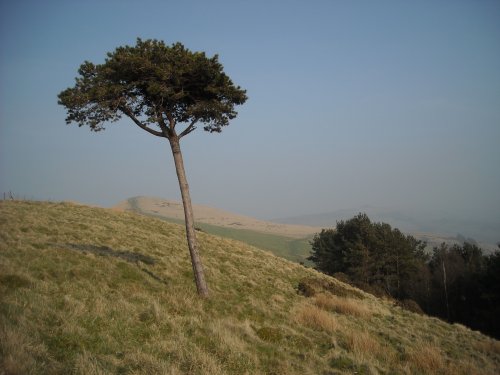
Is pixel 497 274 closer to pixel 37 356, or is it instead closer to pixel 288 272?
pixel 288 272

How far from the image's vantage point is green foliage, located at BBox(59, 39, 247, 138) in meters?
13.4

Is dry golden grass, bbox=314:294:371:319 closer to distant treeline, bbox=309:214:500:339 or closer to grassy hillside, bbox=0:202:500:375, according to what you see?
grassy hillside, bbox=0:202:500:375

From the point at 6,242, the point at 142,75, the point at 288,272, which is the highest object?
the point at 142,75

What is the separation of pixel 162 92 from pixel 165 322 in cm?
878

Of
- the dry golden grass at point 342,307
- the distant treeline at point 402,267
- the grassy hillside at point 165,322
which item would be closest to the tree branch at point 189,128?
the grassy hillside at point 165,322

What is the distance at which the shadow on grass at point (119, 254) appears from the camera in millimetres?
16438

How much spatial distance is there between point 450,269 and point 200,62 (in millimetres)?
64195

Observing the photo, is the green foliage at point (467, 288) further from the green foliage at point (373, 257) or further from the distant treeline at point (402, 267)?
the green foliage at point (373, 257)

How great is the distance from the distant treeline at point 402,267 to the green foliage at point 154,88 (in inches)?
1760

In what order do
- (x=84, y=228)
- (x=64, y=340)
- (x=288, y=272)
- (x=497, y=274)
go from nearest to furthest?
(x=64, y=340)
(x=84, y=228)
(x=288, y=272)
(x=497, y=274)

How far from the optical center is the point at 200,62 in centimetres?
1407

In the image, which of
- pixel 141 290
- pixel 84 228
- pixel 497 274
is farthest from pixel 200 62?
pixel 497 274

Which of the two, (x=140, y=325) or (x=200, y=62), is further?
(x=200, y=62)

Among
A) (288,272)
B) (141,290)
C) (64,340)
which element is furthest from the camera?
(288,272)
